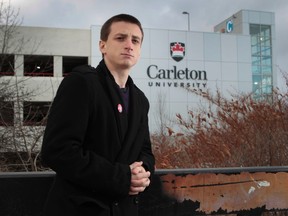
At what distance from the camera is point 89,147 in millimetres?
1909

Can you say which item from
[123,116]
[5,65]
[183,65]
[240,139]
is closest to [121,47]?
[123,116]

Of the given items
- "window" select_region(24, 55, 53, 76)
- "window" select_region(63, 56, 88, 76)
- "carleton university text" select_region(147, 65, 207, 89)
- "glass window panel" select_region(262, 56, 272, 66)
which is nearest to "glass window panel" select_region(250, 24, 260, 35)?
"glass window panel" select_region(262, 56, 272, 66)

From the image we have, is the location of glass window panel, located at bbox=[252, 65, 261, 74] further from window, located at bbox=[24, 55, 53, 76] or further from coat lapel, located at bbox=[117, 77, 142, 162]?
coat lapel, located at bbox=[117, 77, 142, 162]

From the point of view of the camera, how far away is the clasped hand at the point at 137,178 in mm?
1937

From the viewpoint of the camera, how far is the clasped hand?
194cm

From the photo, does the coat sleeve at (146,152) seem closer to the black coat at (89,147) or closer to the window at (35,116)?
the black coat at (89,147)

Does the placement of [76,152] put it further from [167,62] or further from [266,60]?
[266,60]

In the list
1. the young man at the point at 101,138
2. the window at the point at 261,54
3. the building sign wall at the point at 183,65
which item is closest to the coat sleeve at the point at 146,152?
the young man at the point at 101,138

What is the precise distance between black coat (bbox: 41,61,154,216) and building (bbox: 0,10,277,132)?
102 ft

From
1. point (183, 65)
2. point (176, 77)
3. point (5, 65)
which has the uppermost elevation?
point (183, 65)

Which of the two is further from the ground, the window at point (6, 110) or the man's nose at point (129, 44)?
the window at point (6, 110)

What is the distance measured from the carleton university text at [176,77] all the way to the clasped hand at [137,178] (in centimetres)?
3443

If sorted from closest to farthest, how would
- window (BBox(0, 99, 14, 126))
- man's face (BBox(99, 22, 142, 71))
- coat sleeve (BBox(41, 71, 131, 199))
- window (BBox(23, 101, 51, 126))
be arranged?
coat sleeve (BBox(41, 71, 131, 199))
man's face (BBox(99, 22, 142, 71))
window (BBox(23, 101, 51, 126))
window (BBox(0, 99, 14, 126))

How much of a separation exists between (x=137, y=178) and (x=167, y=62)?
35.6 meters
